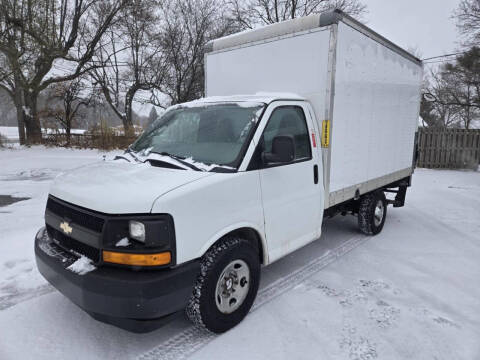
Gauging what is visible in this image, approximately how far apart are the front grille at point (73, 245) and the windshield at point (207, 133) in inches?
46.6

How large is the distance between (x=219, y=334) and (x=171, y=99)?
28050 millimetres

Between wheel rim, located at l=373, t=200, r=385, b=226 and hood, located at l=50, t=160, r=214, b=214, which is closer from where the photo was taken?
hood, located at l=50, t=160, r=214, b=214

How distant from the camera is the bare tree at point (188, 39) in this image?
27.4 metres

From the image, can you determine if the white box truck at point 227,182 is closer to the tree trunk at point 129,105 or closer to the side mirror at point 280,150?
the side mirror at point 280,150

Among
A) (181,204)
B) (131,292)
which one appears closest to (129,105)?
(181,204)

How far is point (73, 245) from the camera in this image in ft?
9.07

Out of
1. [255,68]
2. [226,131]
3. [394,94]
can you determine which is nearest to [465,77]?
[394,94]

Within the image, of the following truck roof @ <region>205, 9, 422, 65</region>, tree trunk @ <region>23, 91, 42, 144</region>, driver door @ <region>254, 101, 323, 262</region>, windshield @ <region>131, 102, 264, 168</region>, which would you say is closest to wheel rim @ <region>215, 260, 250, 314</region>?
driver door @ <region>254, 101, 323, 262</region>

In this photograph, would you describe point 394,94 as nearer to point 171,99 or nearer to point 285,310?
point 285,310

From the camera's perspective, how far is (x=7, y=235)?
17.1 ft

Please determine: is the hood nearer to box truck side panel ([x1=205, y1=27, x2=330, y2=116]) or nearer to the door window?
the door window

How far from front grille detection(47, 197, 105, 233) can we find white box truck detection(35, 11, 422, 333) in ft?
0.05

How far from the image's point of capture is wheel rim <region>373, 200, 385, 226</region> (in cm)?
584

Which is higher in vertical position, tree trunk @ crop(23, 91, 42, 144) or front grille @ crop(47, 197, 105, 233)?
tree trunk @ crop(23, 91, 42, 144)
